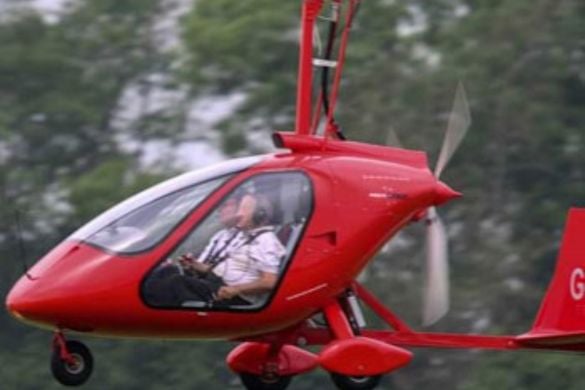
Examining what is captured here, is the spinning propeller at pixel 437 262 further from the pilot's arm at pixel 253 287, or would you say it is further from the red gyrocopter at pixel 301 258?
the pilot's arm at pixel 253 287

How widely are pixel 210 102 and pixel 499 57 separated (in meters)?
4.57

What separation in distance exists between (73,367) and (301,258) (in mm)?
1725

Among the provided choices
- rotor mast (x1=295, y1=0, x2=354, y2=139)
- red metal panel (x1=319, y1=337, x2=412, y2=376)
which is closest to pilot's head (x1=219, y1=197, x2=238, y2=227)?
rotor mast (x1=295, y1=0, x2=354, y2=139)

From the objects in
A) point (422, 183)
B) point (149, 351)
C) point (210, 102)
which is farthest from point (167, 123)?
point (422, 183)

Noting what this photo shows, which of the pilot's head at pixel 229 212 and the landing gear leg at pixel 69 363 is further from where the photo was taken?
the landing gear leg at pixel 69 363

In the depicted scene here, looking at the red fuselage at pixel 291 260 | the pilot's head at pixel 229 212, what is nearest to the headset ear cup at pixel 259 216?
the pilot's head at pixel 229 212

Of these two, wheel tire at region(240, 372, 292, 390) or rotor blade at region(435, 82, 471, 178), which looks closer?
rotor blade at region(435, 82, 471, 178)

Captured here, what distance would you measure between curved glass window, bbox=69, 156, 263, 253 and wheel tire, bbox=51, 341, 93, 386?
0.82 meters

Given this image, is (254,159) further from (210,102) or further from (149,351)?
(210,102)

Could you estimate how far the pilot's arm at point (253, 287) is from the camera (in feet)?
58.9

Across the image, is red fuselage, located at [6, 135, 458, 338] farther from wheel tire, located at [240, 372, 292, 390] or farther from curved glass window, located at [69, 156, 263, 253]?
wheel tire, located at [240, 372, 292, 390]

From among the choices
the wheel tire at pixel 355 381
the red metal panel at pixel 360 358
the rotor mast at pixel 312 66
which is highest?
the rotor mast at pixel 312 66

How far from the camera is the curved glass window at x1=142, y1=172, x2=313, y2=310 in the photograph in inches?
706

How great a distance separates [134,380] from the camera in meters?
33.6
